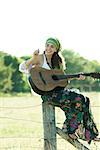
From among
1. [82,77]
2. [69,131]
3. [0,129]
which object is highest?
[82,77]

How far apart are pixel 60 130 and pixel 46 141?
206 millimetres

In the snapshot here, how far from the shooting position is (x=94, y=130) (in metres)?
7.25

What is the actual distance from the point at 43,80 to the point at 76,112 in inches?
20.7

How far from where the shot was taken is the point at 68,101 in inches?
282

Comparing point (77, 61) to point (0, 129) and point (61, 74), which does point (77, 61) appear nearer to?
point (0, 129)

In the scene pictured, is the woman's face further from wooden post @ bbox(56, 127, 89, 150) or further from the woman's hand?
wooden post @ bbox(56, 127, 89, 150)

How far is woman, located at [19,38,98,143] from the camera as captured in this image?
7.14m

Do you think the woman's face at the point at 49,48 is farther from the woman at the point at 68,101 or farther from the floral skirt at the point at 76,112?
the floral skirt at the point at 76,112

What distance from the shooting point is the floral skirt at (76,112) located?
7.16m

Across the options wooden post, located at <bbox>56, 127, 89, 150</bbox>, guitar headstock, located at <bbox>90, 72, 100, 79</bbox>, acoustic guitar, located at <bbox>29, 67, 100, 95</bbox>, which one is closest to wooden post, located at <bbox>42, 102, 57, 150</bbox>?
wooden post, located at <bbox>56, 127, 89, 150</bbox>

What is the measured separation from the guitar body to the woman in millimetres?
64

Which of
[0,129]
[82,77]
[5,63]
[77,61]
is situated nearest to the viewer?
[82,77]

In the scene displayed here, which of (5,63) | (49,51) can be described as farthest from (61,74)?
(5,63)

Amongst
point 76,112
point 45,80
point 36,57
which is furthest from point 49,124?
point 36,57
